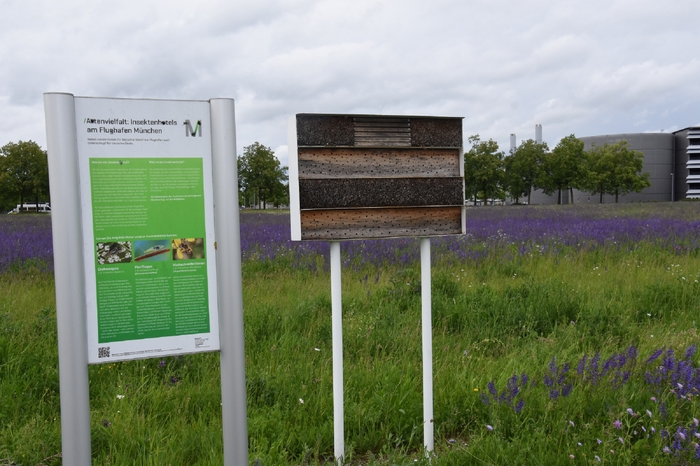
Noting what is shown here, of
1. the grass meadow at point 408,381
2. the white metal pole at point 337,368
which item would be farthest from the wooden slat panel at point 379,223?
the grass meadow at point 408,381

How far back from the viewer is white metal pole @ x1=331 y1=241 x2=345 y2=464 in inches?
120

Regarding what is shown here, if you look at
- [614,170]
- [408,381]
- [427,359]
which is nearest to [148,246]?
[427,359]

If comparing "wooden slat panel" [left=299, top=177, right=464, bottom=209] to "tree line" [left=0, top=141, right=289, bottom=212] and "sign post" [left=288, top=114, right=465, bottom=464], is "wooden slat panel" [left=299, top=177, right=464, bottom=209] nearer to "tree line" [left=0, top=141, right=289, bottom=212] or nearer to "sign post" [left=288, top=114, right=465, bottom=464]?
"sign post" [left=288, top=114, right=465, bottom=464]

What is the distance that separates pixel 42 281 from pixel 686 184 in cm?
10221

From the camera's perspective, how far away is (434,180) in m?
3.36

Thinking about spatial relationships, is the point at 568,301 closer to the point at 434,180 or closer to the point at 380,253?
the point at 434,180

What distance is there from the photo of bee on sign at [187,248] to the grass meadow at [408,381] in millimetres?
1142

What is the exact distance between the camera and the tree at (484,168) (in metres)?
60.7

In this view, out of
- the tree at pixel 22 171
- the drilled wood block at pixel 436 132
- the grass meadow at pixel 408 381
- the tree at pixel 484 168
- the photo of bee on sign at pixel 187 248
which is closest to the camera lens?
the photo of bee on sign at pixel 187 248

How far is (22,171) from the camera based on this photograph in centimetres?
4484

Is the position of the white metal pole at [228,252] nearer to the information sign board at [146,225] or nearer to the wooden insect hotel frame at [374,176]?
the information sign board at [146,225]

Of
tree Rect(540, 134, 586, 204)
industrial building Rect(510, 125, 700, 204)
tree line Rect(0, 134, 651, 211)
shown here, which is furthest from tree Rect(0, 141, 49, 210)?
industrial building Rect(510, 125, 700, 204)

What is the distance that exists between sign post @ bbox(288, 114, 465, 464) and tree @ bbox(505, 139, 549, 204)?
6213 cm

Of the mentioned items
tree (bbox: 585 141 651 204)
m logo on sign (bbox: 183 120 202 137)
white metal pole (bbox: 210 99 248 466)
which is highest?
tree (bbox: 585 141 651 204)
